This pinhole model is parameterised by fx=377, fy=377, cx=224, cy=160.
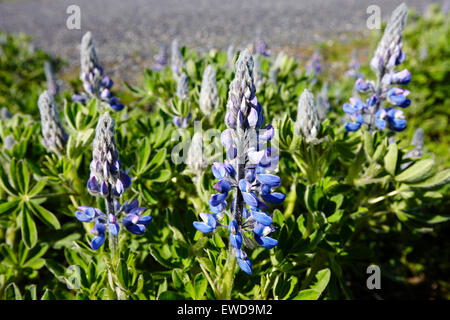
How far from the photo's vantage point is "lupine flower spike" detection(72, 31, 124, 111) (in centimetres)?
223

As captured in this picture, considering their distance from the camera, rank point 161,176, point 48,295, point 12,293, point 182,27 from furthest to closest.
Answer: point 182,27, point 161,176, point 12,293, point 48,295

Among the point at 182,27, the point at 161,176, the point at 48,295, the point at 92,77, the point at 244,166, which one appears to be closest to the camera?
the point at 244,166

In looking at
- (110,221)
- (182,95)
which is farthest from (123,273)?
(182,95)

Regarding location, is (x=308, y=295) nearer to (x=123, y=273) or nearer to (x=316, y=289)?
(x=316, y=289)

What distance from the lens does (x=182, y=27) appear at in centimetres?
1193

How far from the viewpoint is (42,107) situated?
6.01 ft

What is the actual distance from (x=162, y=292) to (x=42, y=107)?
1.05 meters

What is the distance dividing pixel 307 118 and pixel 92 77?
4.43 feet

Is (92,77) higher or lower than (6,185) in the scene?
higher

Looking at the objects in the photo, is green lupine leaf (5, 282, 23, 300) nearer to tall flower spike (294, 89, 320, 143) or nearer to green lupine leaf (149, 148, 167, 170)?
green lupine leaf (149, 148, 167, 170)

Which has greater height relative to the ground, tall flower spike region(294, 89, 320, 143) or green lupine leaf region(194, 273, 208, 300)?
tall flower spike region(294, 89, 320, 143)

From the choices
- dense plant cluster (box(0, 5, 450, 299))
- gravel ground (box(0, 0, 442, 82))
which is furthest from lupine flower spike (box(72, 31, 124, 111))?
gravel ground (box(0, 0, 442, 82))
